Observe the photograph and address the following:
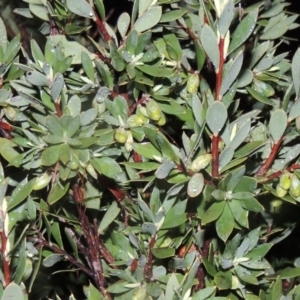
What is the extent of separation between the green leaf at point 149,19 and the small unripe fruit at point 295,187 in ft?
0.92

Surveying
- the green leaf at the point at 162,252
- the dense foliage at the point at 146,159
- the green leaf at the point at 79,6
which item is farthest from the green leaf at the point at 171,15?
the green leaf at the point at 162,252

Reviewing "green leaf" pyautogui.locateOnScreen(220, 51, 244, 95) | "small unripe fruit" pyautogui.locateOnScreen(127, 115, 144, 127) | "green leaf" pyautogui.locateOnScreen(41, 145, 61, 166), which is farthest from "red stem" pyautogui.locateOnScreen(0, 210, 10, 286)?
"green leaf" pyautogui.locateOnScreen(220, 51, 244, 95)

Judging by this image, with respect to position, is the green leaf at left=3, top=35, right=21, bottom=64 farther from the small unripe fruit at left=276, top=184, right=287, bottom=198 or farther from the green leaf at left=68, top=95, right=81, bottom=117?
A: the small unripe fruit at left=276, top=184, right=287, bottom=198

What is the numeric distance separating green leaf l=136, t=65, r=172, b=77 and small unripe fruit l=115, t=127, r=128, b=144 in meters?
0.08

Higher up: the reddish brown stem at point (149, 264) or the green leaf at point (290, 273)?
the reddish brown stem at point (149, 264)

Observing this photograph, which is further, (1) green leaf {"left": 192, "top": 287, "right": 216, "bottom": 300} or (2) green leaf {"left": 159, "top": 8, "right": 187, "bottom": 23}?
(2) green leaf {"left": 159, "top": 8, "right": 187, "bottom": 23}

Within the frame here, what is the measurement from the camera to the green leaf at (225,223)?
2.42ft

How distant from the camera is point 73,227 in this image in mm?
915

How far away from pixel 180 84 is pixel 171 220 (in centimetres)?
21

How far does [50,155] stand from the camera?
0.75 meters

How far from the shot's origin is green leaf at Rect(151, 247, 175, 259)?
2.55 ft

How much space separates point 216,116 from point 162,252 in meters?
0.19

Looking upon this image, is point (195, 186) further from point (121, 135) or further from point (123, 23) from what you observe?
point (123, 23)

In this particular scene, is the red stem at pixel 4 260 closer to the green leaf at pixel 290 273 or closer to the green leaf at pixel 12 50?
the green leaf at pixel 12 50
